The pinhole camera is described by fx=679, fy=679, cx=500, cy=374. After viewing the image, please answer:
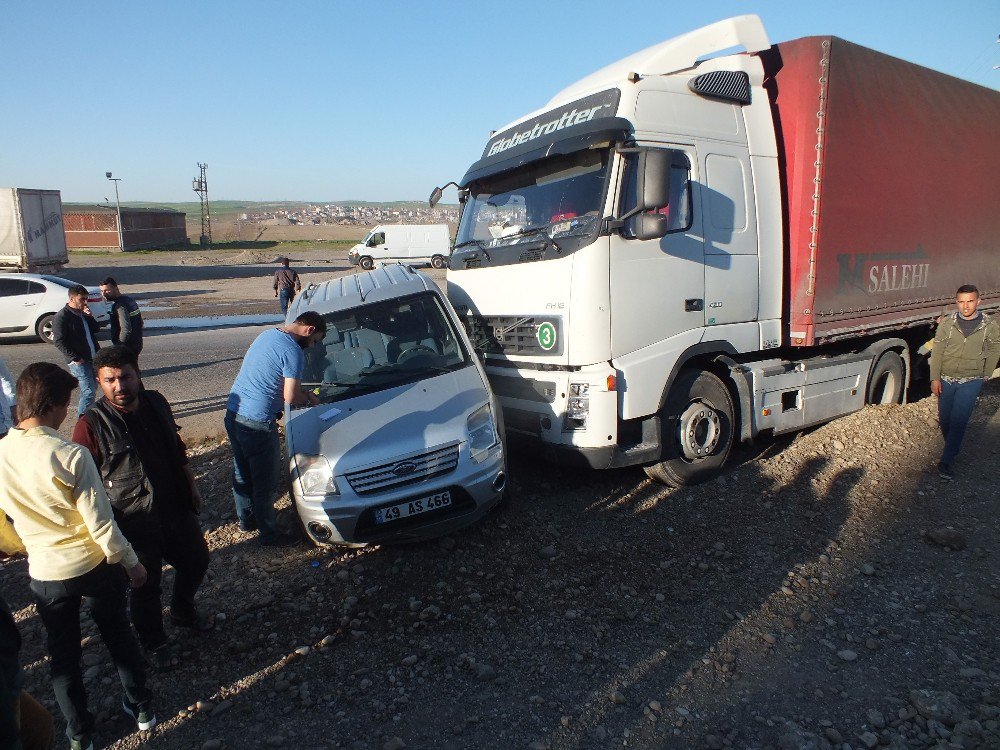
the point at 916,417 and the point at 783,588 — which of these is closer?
the point at 783,588

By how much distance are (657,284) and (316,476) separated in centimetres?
289

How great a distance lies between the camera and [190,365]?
39.4 ft

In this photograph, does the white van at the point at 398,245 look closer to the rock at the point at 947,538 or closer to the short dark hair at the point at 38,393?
the rock at the point at 947,538

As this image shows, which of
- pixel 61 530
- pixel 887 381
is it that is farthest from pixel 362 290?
pixel 887 381

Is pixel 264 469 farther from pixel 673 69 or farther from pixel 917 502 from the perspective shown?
pixel 917 502

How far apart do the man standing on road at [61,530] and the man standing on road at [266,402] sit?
69.0 inches

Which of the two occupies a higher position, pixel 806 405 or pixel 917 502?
pixel 806 405

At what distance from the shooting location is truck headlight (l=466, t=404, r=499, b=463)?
463 cm

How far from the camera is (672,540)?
4859 millimetres

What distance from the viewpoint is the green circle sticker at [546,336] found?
205 inches

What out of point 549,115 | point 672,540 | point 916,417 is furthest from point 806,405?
point 549,115

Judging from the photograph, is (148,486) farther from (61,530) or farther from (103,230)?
(103,230)

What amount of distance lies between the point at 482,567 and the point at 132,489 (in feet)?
7.17

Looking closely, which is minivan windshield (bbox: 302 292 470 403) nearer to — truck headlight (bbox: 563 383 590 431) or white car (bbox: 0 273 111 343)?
truck headlight (bbox: 563 383 590 431)
